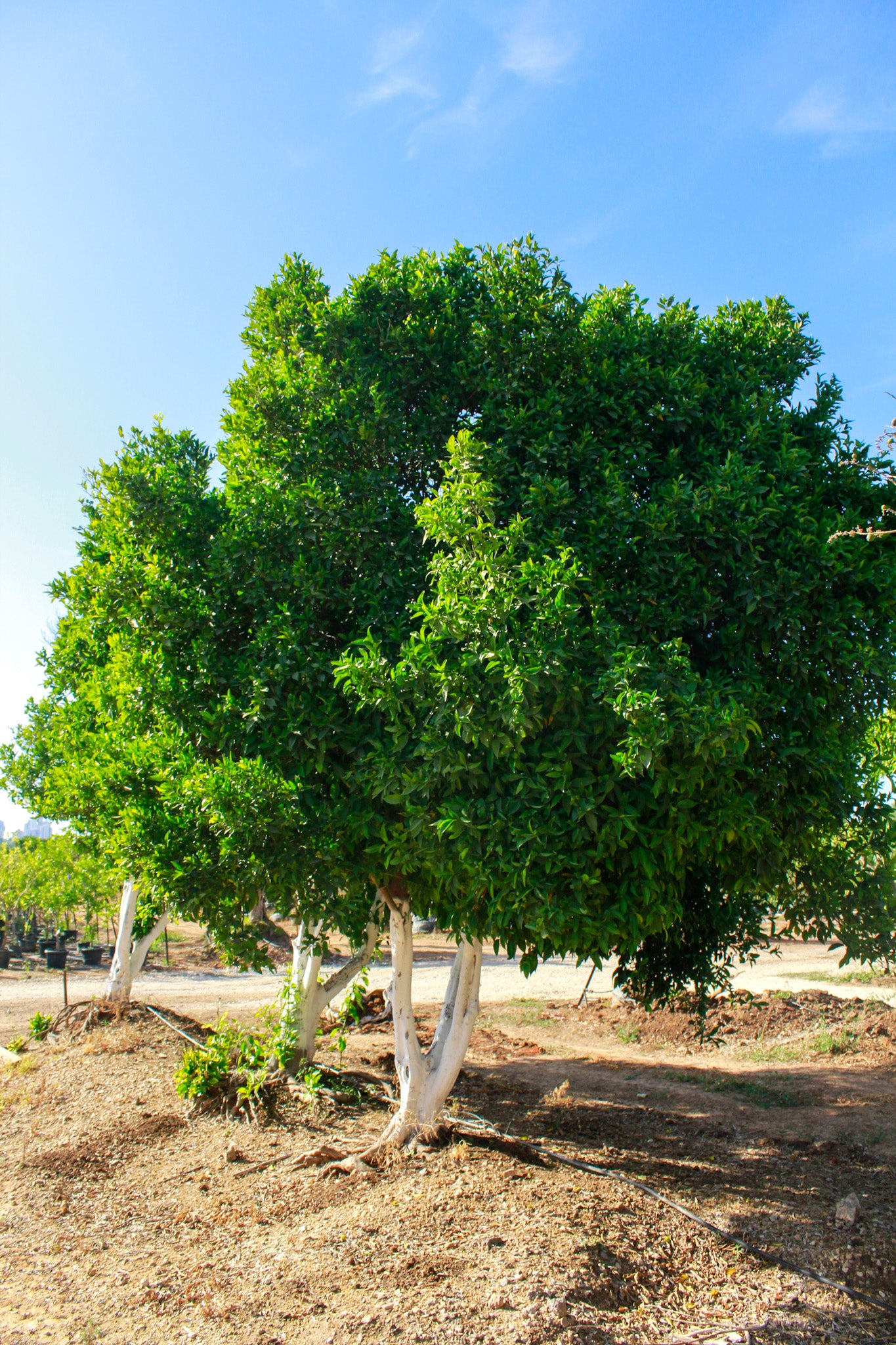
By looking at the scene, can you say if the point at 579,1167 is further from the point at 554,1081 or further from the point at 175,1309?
the point at 554,1081

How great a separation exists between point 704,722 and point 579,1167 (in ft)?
16.1

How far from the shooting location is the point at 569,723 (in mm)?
5289

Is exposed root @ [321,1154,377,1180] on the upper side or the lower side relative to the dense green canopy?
lower

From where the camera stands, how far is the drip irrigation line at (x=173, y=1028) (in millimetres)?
11659

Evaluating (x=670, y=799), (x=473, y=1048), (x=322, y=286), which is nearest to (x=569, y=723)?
(x=670, y=799)

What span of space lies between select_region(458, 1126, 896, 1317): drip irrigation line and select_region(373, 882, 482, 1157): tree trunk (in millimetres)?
695

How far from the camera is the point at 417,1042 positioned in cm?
761

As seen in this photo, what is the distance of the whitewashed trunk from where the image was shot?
296 inches

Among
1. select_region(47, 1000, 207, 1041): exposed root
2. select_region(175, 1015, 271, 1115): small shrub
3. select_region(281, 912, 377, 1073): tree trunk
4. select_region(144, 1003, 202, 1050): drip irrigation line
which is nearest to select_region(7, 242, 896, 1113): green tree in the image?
select_region(281, 912, 377, 1073): tree trunk

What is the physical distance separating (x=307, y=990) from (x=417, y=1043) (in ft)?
8.24

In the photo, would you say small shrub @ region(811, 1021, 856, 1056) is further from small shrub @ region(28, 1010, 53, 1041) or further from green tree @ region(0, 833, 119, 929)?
green tree @ region(0, 833, 119, 929)

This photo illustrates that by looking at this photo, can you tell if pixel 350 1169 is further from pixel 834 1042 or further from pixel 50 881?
pixel 50 881

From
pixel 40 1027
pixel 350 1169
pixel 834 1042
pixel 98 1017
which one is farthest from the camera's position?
pixel 834 1042

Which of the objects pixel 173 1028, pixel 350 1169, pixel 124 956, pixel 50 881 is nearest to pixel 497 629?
pixel 350 1169
